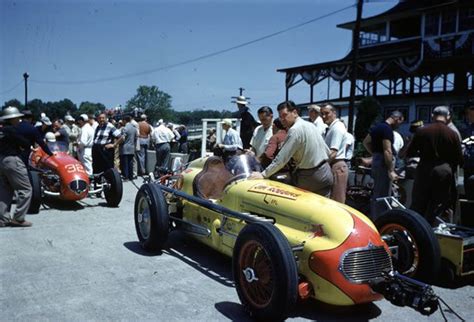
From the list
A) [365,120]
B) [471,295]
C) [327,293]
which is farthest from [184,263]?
[365,120]

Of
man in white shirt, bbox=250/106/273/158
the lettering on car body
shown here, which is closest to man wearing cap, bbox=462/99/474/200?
the lettering on car body

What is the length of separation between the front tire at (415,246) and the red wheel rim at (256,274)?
4.81ft

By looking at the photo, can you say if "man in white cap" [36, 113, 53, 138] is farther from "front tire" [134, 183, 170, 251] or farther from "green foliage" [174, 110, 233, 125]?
"green foliage" [174, 110, 233, 125]

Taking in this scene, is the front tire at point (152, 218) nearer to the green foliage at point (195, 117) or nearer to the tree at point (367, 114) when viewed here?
the green foliage at point (195, 117)

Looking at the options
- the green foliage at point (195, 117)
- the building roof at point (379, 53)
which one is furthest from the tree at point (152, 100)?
the building roof at point (379, 53)

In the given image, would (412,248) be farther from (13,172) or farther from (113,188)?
(113,188)

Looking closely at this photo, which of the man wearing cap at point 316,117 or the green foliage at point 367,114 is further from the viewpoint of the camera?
the green foliage at point 367,114

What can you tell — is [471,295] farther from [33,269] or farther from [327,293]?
[33,269]

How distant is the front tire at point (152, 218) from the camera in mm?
5645

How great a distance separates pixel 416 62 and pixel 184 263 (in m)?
24.9

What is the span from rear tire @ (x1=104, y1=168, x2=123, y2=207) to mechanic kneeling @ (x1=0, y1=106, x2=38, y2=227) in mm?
1900

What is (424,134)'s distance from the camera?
5832 millimetres

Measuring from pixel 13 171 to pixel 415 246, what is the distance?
5.83 meters

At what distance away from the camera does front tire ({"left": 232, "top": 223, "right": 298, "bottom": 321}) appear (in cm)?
354
